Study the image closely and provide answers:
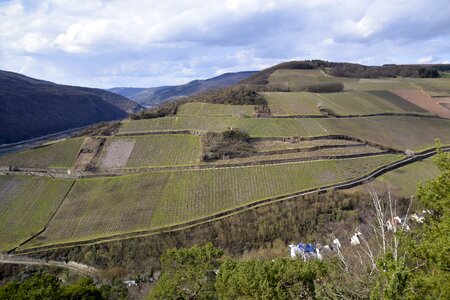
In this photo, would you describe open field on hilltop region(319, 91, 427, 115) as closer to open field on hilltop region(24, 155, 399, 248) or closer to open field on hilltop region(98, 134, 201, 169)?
open field on hilltop region(24, 155, 399, 248)

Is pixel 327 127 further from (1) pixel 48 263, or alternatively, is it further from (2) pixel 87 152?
(1) pixel 48 263

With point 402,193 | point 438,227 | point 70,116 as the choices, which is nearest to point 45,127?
point 70,116

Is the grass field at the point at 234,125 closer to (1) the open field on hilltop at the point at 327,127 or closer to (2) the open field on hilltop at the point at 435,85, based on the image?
(1) the open field on hilltop at the point at 327,127

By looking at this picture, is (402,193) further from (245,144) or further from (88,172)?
(88,172)

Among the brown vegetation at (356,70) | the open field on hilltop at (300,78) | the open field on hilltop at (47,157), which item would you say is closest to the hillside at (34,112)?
the open field on hilltop at (47,157)

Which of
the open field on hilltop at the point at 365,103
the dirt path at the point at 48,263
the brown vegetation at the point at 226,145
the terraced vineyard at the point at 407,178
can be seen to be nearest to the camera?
the dirt path at the point at 48,263
